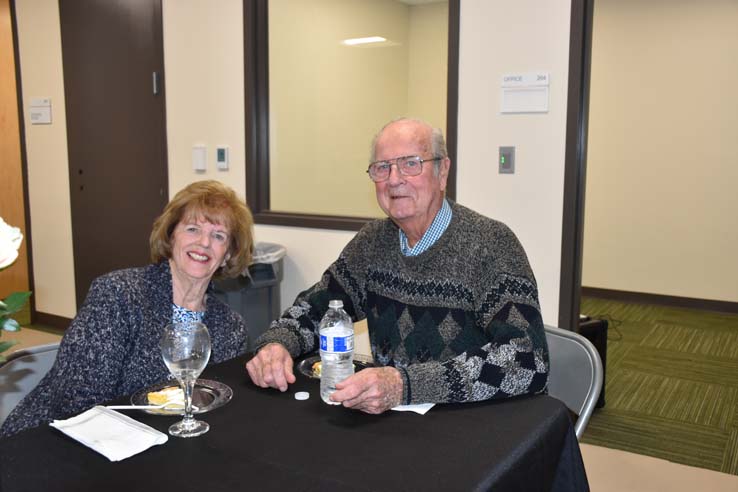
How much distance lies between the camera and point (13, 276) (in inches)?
225

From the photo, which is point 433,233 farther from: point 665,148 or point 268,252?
point 665,148

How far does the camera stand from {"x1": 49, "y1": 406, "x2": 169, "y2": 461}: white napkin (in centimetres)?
114

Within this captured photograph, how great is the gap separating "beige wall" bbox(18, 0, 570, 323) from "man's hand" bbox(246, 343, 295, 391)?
6.02 ft

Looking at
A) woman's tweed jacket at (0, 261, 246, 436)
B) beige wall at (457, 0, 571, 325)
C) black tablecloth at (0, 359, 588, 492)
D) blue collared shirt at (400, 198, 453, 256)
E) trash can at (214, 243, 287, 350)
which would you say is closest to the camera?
black tablecloth at (0, 359, 588, 492)

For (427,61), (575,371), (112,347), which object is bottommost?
(575,371)

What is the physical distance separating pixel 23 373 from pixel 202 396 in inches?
23.7

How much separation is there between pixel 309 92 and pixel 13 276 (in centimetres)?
311

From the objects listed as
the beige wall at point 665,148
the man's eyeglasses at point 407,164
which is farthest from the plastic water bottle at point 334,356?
the beige wall at point 665,148

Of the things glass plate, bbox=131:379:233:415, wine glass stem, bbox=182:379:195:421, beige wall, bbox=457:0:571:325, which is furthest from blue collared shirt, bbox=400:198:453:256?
→ beige wall, bbox=457:0:571:325

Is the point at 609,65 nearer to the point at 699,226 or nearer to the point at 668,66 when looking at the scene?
the point at 668,66

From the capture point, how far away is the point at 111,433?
120cm

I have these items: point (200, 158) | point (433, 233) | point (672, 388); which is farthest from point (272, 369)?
point (672, 388)

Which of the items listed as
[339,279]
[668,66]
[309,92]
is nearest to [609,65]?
[668,66]

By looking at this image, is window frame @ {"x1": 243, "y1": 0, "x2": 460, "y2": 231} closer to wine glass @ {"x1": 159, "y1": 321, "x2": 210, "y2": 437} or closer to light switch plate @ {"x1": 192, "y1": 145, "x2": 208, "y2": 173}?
light switch plate @ {"x1": 192, "y1": 145, "x2": 208, "y2": 173}
